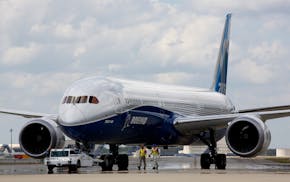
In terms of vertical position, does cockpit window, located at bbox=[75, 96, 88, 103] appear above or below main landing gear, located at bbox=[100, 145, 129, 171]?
above

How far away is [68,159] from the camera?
37406 mm

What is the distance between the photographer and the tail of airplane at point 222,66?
51594mm

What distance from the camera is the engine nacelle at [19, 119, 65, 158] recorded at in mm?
37688

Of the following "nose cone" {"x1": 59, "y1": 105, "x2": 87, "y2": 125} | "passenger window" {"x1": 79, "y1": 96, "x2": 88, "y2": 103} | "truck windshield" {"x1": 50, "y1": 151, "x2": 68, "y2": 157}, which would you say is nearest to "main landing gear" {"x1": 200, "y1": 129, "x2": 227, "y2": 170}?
"truck windshield" {"x1": 50, "y1": 151, "x2": 68, "y2": 157}

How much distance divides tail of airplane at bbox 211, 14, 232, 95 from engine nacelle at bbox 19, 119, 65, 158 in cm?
1585

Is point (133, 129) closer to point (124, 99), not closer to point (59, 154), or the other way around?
point (124, 99)

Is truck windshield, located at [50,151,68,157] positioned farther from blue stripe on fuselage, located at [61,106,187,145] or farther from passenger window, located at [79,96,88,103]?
passenger window, located at [79,96,88,103]

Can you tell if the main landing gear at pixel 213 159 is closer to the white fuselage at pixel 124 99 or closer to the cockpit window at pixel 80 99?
the white fuselage at pixel 124 99

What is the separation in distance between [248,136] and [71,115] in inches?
348

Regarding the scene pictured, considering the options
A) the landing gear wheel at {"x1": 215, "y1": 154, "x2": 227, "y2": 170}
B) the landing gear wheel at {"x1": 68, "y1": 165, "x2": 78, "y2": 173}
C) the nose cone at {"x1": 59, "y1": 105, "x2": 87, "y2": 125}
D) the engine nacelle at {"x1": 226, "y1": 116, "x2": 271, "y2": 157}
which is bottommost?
the landing gear wheel at {"x1": 68, "y1": 165, "x2": 78, "y2": 173}

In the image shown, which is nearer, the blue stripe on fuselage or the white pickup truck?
the blue stripe on fuselage

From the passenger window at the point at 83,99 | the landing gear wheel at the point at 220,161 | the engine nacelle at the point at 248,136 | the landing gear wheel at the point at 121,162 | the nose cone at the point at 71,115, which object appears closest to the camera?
the nose cone at the point at 71,115
